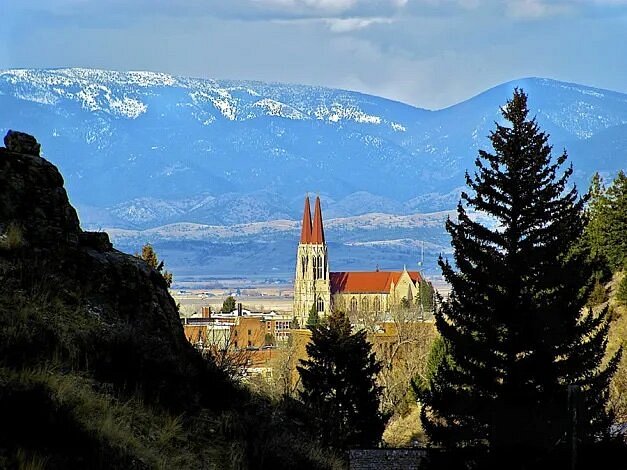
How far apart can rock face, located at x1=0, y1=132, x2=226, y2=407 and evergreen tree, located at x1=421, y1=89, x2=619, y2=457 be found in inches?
398

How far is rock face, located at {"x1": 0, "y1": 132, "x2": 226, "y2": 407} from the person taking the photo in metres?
9.30

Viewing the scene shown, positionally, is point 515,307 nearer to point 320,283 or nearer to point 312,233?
point 320,283

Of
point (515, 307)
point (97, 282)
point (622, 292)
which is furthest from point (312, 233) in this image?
point (97, 282)

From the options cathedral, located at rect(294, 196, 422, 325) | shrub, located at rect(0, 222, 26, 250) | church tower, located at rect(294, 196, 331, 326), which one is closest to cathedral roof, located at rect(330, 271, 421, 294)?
cathedral, located at rect(294, 196, 422, 325)

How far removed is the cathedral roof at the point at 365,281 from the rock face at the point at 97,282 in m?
154

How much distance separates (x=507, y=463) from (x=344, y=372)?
48.5 ft

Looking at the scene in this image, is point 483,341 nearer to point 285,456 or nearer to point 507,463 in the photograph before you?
point 507,463

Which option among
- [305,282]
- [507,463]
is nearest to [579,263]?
[507,463]

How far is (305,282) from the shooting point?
522 ft

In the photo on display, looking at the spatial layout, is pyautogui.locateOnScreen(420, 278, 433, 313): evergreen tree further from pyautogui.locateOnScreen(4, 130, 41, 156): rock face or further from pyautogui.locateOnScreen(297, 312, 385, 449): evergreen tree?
pyautogui.locateOnScreen(4, 130, 41, 156): rock face

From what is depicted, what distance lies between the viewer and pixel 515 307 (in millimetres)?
20859

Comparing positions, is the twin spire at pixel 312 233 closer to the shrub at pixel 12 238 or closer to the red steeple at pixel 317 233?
the red steeple at pixel 317 233

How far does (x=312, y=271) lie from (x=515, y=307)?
140m

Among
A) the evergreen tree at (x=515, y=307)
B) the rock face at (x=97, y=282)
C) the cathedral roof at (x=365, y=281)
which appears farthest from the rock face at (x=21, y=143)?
the cathedral roof at (x=365, y=281)
